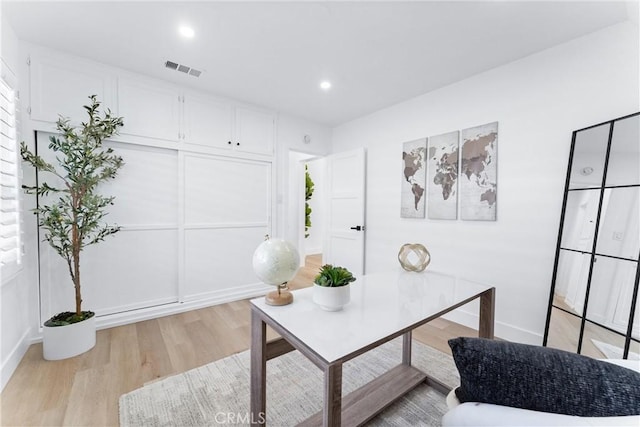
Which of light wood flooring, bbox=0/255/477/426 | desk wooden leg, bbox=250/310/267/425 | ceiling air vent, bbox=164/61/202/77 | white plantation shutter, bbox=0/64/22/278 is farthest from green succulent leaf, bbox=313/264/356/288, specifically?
ceiling air vent, bbox=164/61/202/77

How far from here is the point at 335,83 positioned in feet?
9.19

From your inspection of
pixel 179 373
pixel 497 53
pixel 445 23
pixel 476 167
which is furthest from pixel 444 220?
pixel 179 373

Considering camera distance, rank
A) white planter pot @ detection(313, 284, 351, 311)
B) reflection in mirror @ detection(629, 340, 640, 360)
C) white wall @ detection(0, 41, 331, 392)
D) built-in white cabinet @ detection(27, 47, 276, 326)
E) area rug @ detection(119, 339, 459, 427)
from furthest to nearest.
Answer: built-in white cabinet @ detection(27, 47, 276, 326), white wall @ detection(0, 41, 331, 392), reflection in mirror @ detection(629, 340, 640, 360), area rug @ detection(119, 339, 459, 427), white planter pot @ detection(313, 284, 351, 311)

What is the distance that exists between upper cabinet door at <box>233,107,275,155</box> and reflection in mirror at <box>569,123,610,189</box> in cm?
311

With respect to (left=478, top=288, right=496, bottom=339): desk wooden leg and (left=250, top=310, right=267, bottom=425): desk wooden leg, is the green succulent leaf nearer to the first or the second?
(left=250, top=310, right=267, bottom=425): desk wooden leg

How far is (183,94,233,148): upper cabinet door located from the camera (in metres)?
2.97

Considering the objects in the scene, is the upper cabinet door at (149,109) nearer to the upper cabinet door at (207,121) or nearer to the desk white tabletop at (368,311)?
the upper cabinet door at (207,121)

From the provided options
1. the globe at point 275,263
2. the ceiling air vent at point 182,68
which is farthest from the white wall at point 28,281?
the globe at point 275,263

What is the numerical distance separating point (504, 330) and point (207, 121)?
12.4 ft

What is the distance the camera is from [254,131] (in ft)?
11.3

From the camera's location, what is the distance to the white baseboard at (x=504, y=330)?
2254mm

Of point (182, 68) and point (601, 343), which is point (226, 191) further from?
point (601, 343)

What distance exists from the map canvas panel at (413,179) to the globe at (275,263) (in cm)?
226

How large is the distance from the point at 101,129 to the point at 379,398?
9.93 feet
